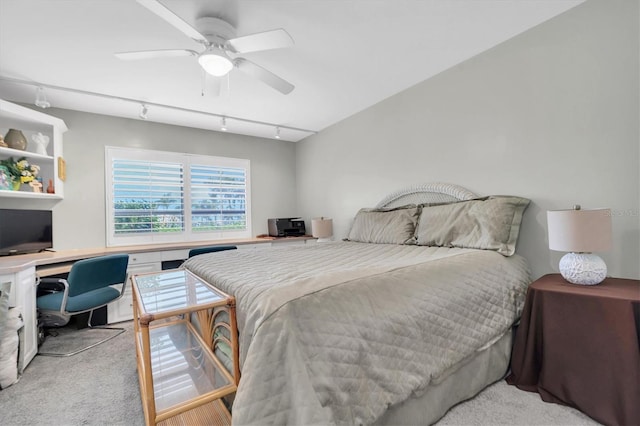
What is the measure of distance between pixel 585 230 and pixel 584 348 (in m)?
0.62

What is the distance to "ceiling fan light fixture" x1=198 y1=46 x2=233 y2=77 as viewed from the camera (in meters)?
1.91

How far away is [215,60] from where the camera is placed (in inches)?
76.7

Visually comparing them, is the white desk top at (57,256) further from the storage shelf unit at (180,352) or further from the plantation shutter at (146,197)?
the storage shelf unit at (180,352)

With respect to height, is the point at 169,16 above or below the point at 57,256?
above

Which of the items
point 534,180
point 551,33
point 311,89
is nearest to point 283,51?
Answer: point 311,89

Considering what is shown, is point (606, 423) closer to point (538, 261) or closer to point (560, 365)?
point (560, 365)

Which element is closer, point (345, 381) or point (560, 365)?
point (345, 381)

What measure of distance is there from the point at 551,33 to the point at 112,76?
3.71m

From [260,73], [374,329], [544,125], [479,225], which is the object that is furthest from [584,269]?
[260,73]

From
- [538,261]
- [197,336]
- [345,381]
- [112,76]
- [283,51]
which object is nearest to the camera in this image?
[345,381]

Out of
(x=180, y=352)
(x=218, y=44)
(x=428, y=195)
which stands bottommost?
(x=180, y=352)

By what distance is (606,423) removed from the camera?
135 cm

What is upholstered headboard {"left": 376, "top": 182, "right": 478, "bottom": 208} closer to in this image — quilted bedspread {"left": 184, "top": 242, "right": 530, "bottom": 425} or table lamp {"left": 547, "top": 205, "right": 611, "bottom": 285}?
table lamp {"left": 547, "top": 205, "right": 611, "bottom": 285}

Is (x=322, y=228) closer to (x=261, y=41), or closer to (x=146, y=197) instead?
(x=146, y=197)
